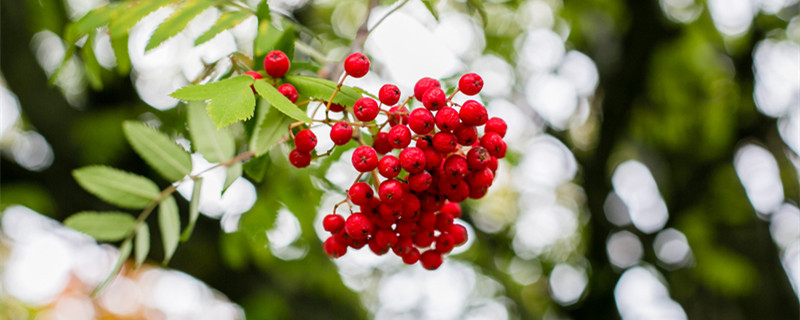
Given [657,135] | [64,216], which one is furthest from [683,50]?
[64,216]

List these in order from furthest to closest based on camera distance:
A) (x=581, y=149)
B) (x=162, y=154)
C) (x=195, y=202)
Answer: (x=581, y=149)
(x=162, y=154)
(x=195, y=202)

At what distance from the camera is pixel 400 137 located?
1.19 meters

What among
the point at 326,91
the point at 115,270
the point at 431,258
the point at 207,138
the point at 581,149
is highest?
the point at 326,91

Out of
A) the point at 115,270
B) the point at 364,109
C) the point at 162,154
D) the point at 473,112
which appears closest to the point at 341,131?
the point at 364,109

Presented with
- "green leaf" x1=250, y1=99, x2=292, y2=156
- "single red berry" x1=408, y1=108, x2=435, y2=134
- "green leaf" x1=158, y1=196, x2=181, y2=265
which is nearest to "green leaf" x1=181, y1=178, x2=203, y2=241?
"green leaf" x1=158, y1=196, x2=181, y2=265

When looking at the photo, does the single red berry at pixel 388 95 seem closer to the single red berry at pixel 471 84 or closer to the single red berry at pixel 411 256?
the single red berry at pixel 471 84

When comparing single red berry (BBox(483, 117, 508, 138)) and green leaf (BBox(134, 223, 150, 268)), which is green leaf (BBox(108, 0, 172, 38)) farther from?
single red berry (BBox(483, 117, 508, 138))

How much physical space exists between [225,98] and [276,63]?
226 millimetres

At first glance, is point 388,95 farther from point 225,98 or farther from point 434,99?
point 225,98

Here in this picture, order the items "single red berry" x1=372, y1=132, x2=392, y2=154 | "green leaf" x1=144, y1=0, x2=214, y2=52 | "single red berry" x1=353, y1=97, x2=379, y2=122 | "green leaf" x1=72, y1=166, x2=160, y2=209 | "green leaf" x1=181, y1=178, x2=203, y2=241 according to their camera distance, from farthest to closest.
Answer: "green leaf" x1=72, y1=166, x2=160, y2=209
"green leaf" x1=181, y1=178, x2=203, y2=241
"green leaf" x1=144, y1=0, x2=214, y2=52
"single red berry" x1=372, y1=132, x2=392, y2=154
"single red berry" x1=353, y1=97, x2=379, y2=122

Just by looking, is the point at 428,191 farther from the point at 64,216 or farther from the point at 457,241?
the point at 64,216

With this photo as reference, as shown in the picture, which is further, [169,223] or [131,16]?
[169,223]

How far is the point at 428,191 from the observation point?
52.7 inches

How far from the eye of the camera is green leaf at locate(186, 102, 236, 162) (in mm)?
1582
